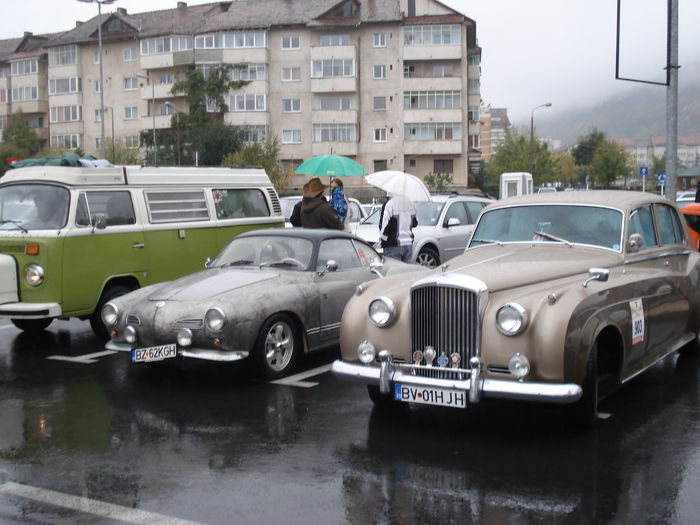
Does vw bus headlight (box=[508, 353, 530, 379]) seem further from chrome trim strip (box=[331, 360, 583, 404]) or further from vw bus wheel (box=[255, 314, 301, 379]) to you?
vw bus wheel (box=[255, 314, 301, 379])

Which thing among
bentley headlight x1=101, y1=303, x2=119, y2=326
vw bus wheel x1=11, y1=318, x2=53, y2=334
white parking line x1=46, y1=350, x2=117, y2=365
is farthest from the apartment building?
bentley headlight x1=101, y1=303, x2=119, y2=326

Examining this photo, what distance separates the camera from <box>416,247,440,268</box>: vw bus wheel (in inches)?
650

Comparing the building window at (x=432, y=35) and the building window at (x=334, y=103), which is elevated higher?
the building window at (x=432, y=35)

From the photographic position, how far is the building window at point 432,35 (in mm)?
66250

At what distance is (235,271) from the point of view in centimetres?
892

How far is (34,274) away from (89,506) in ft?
18.7

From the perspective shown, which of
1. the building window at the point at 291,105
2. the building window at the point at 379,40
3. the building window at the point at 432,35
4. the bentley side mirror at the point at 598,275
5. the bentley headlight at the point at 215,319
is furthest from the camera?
the building window at the point at 291,105

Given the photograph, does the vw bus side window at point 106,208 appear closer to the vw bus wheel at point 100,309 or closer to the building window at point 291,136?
the vw bus wheel at point 100,309

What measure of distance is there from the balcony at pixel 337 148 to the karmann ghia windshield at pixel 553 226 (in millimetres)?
60718

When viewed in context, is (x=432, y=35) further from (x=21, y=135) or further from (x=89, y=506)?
(x=89, y=506)

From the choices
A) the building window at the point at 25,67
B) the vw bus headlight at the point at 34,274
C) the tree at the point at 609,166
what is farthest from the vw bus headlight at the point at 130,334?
the tree at the point at 609,166

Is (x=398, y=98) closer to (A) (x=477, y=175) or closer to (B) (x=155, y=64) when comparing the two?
(A) (x=477, y=175)

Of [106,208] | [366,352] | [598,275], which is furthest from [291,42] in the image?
[598,275]

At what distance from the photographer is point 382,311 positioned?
648cm
